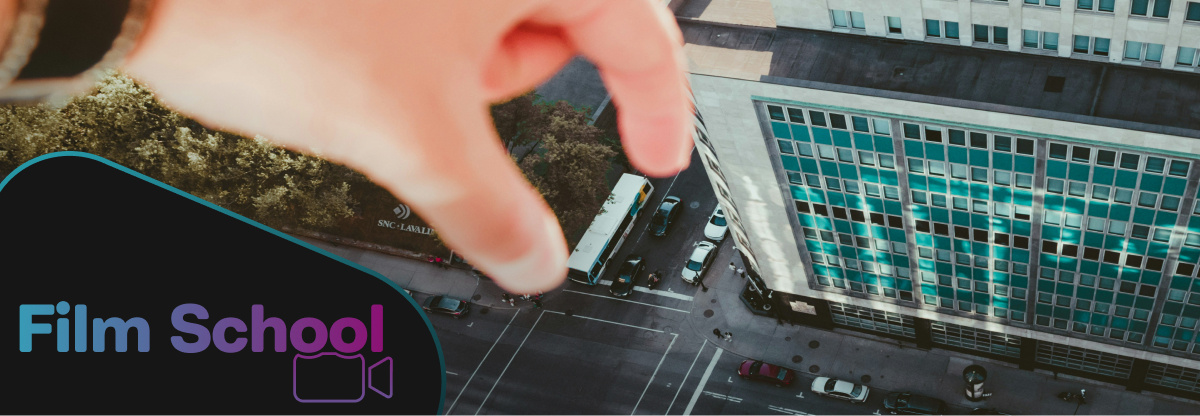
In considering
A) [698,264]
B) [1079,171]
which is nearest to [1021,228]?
[1079,171]

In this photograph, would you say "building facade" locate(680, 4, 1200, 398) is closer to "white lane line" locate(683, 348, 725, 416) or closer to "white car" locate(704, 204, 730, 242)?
"white lane line" locate(683, 348, 725, 416)

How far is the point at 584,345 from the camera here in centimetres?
7425

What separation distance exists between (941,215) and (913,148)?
234 inches

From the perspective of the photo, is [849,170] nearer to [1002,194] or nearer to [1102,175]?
[1002,194]

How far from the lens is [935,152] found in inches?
2053

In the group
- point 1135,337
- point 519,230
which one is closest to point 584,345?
point 519,230

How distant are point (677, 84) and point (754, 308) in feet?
69.4

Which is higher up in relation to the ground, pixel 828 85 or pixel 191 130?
pixel 828 85

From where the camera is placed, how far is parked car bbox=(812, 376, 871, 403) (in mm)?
66812

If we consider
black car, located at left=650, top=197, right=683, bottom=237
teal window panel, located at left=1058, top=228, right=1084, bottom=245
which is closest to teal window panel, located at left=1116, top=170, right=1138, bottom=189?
teal window panel, located at left=1058, top=228, right=1084, bottom=245

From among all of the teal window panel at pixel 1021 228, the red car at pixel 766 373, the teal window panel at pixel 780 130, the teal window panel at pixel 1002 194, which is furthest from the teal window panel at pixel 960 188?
the red car at pixel 766 373

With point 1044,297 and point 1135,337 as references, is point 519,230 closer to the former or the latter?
point 1044,297

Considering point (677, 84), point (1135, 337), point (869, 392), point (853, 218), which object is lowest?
point (869, 392)

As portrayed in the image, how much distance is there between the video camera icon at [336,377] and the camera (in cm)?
4550
